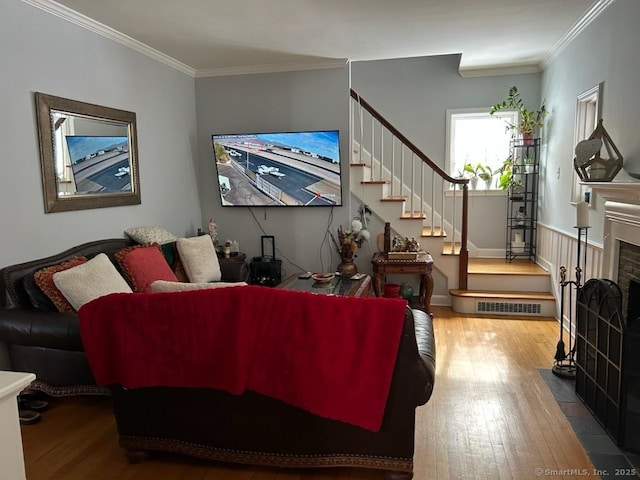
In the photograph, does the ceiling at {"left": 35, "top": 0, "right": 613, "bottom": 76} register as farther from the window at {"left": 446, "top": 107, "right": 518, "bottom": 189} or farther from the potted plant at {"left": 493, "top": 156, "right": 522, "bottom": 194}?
the potted plant at {"left": 493, "top": 156, "right": 522, "bottom": 194}

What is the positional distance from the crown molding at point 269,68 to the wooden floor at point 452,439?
325 centimetres

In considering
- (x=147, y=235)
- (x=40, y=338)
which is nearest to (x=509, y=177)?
(x=147, y=235)

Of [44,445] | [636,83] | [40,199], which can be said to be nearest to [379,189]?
[636,83]

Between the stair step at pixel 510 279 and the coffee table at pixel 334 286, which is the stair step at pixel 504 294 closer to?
the stair step at pixel 510 279

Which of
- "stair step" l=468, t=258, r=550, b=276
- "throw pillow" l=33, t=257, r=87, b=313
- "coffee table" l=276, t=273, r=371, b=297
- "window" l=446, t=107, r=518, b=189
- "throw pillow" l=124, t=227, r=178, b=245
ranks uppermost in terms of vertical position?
"window" l=446, t=107, r=518, b=189

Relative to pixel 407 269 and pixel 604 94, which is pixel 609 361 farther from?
pixel 407 269

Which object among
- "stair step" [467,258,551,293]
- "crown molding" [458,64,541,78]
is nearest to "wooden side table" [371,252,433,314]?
"stair step" [467,258,551,293]

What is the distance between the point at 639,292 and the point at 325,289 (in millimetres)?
2154

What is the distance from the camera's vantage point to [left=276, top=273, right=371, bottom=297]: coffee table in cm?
374

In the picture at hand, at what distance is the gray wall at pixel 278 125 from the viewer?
16.4 feet

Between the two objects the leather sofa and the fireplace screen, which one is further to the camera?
the leather sofa

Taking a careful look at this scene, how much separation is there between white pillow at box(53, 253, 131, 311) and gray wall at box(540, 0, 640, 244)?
11.7ft

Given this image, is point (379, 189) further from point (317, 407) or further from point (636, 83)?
point (317, 407)

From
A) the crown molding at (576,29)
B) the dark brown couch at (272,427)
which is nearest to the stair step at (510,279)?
the crown molding at (576,29)
